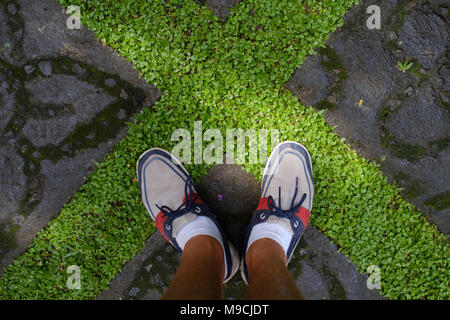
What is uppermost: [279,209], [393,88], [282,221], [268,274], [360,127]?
[393,88]

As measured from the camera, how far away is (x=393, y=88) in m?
2.80

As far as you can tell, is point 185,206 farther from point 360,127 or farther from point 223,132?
point 360,127

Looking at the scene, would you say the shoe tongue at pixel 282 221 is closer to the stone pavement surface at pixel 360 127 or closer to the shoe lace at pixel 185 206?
the stone pavement surface at pixel 360 127

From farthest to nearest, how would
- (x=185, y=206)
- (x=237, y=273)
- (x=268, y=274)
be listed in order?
(x=237, y=273) < (x=185, y=206) < (x=268, y=274)

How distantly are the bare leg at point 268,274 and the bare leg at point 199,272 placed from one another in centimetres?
23

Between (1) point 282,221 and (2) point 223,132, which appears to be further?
(2) point 223,132

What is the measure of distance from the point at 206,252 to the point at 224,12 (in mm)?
2120

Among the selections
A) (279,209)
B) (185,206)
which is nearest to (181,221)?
(185,206)

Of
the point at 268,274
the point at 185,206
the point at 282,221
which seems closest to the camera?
Result: the point at 268,274

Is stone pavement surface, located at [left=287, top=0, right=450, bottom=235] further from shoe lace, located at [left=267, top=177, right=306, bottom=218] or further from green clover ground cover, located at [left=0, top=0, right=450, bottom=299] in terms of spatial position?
shoe lace, located at [left=267, top=177, right=306, bottom=218]

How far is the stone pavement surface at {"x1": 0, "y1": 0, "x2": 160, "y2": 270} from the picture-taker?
2797 millimetres

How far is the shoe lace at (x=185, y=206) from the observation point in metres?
2.72

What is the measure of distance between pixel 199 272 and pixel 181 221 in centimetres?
→ 66

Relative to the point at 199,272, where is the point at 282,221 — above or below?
above
